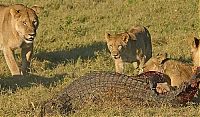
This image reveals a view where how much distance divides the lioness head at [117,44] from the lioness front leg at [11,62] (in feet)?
4.87

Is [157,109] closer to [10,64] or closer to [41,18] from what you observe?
[10,64]

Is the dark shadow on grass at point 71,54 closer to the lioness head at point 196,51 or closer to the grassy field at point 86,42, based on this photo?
the grassy field at point 86,42

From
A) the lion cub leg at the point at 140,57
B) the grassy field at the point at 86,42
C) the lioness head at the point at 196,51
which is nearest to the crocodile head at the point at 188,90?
the grassy field at the point at 86,42

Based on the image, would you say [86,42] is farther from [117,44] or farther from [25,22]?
[117,44]

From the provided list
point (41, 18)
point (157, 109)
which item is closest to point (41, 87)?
point (157, 109)

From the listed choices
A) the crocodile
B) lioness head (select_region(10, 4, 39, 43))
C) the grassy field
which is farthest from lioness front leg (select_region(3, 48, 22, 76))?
the crocodile

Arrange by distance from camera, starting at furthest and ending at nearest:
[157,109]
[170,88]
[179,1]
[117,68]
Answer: [179,1]
[117,68]
[170,88]
[157,109]

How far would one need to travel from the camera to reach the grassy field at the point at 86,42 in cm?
668

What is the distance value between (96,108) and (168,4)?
9310mm

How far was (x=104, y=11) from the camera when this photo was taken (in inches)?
583

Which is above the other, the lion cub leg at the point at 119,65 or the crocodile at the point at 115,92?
the crocodile at the point at 115,92

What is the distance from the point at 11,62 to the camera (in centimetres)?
953

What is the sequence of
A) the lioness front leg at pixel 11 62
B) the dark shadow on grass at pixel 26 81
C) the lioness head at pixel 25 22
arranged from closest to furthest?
the dark shadow on grass at pixel 26 81 → the lioness front leg at pixel 11 62 → the lioness head at pixel 25 22

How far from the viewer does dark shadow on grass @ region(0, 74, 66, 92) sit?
312 inches
